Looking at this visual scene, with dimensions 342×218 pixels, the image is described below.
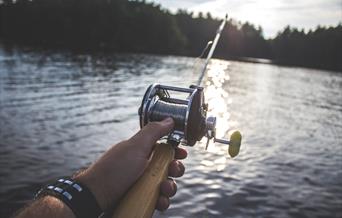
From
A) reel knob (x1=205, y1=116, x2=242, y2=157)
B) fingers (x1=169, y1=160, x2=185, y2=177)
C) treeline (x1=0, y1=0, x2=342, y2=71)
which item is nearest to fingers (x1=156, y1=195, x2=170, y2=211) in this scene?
fingers (x1=169, y1=160, x2=185, y2=177)

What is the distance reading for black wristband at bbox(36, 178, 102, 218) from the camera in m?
2.07

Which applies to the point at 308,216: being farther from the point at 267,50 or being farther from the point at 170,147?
the point at 267,50

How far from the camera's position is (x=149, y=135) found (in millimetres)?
2531

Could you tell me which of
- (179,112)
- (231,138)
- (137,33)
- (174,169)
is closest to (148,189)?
(174,169)

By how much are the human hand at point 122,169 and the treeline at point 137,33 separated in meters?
90.0

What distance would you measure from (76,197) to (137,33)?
130226 mm

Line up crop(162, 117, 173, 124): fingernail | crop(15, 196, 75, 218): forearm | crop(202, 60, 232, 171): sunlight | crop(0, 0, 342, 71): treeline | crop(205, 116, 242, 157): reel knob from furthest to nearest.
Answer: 1. crop(0, 0, 342, 71): treeline
2. crop(202, 60, 232, 171): sunlight
3. crop(205, 116, 242, 157): reel knob
4. crop(162, 117, 173, 124): fingernail
5. crop(15, 196, 75, 218): forearm

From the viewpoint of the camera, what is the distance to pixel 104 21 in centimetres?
12175

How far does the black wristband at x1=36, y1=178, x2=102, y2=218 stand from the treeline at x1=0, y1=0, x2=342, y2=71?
90.2m

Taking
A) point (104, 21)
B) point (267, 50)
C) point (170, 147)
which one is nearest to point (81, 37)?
point (104, 21)

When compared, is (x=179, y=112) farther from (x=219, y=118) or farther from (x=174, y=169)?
(x=219, y=118)

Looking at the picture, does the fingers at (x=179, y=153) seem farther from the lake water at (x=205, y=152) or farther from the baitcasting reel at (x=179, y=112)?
the lake water at (x=205, y=152)

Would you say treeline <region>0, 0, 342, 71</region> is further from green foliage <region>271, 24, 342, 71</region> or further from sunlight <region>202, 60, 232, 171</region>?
sunlight <region>202, 60, 232, 171</region>

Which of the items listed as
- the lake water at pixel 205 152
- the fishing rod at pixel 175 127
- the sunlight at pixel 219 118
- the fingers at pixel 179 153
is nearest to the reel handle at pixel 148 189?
the fishing rod at pixel 175 127
